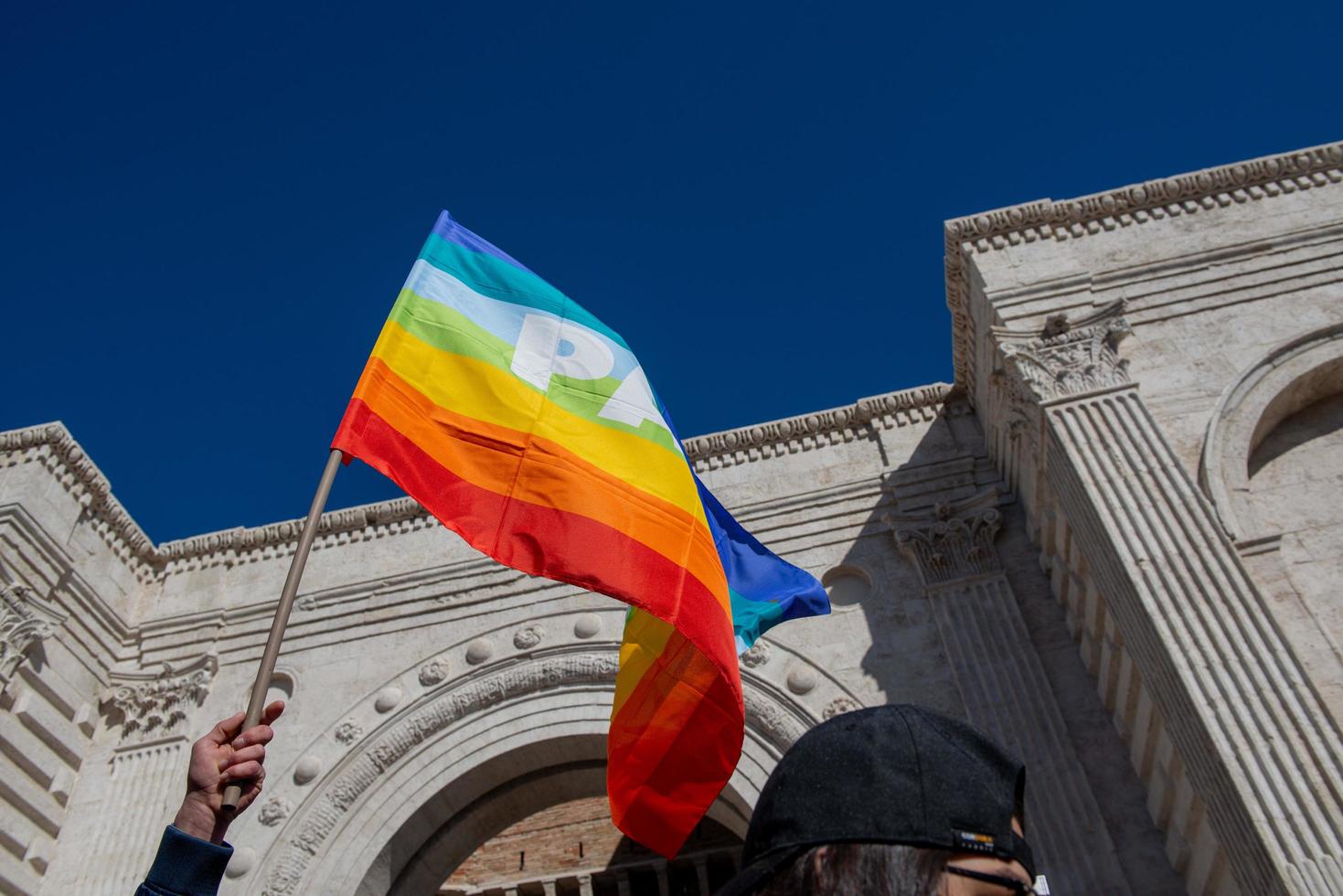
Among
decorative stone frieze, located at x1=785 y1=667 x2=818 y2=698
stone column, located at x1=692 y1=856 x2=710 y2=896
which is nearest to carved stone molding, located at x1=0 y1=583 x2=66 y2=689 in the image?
decorative stone frieze, located at x1=785 y1=667 x2=818 y2=698

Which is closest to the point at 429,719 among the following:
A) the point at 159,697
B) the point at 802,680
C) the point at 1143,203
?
the point at 159,697

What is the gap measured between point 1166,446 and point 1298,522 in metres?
1.07

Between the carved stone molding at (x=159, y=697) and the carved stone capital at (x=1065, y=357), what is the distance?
7.82m

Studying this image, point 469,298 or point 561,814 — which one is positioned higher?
point 561,814

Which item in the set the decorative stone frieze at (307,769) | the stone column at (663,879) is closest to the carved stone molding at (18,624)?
the decorative stone frieze at (307,769)

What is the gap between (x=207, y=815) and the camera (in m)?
2.51

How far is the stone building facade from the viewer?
6.83m

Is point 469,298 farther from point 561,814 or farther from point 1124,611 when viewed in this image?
point 561,814

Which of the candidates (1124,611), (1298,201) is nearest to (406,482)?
(1124,611)

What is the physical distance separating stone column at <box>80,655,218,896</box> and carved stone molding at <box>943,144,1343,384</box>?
816 cm

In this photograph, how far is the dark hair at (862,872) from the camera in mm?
1422

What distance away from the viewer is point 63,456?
10086 millimetres

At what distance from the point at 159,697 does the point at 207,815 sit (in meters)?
A: 8.41

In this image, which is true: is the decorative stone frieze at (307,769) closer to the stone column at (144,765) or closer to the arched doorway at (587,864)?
the stone column at (144,765)
